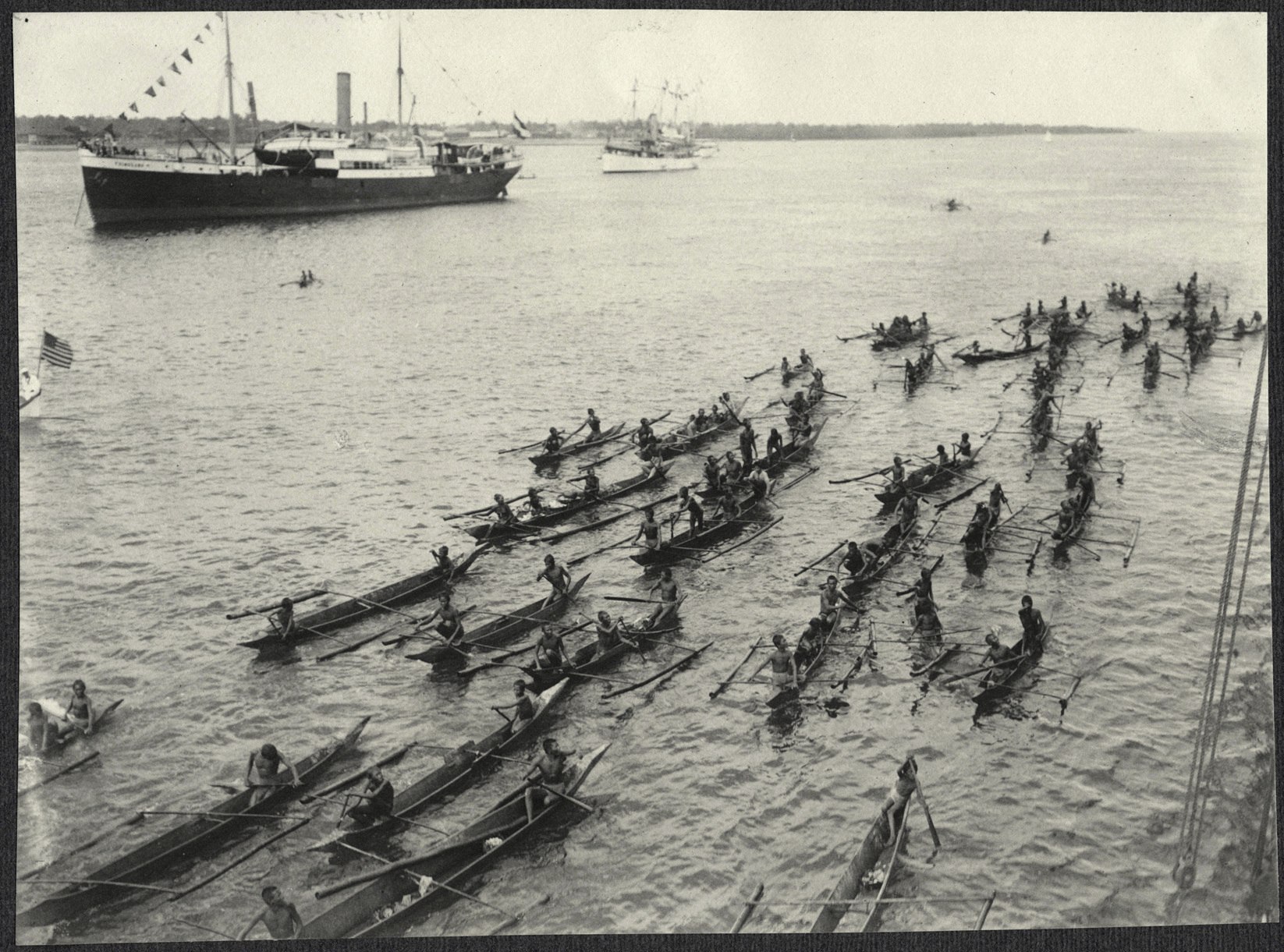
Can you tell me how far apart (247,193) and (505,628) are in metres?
70.3

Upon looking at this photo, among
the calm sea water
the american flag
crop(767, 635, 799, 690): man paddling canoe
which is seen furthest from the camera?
the american flag

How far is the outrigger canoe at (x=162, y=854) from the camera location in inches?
581

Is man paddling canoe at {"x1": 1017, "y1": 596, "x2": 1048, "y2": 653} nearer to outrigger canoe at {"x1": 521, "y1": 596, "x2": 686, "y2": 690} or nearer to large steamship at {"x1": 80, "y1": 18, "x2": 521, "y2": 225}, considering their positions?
outrigger canoe at {"x1": 521, "y1": 596, "x2": 686, "y2": 690}

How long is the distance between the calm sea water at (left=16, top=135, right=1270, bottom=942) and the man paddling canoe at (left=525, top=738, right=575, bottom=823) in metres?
0.83

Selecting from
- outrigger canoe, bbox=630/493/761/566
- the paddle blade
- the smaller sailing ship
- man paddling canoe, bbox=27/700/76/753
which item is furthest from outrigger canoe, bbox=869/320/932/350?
the smaller sailing ship

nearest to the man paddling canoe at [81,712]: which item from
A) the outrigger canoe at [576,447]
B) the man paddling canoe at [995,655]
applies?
the outrigger canoe at [576,447]

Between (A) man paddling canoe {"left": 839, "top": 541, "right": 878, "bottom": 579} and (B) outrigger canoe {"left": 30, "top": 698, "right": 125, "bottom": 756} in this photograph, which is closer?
(B) outrigger canoe {"left": 30, "top": 698, "right": 125, "bottom": 756}

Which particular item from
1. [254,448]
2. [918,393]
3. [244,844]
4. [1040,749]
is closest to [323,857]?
[244,844]

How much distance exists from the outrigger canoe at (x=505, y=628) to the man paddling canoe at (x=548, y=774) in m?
4.90

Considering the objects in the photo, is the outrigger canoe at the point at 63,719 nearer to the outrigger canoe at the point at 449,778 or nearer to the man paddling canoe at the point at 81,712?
the man paddling canoe at the point at 81,712

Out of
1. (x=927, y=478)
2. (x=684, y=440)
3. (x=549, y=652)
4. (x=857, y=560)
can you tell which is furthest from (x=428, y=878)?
(x=684, y=440)

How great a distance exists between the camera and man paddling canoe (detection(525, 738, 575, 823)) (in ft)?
53.9

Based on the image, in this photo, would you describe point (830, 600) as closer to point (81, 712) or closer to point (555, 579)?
point (555, 579)

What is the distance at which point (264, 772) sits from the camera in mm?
16938
